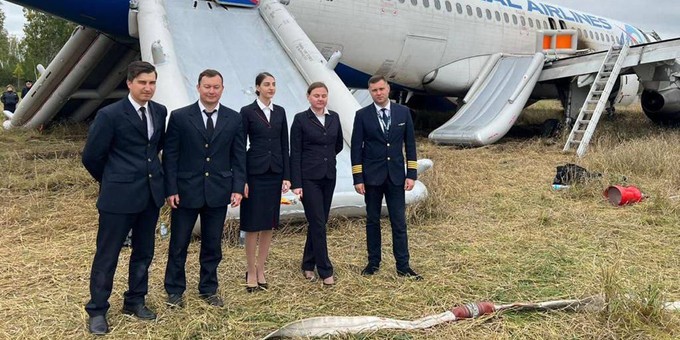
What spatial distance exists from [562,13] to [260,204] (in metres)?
14.5

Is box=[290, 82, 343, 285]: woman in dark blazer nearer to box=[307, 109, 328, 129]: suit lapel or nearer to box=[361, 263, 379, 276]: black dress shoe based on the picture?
box=[307, 109, 328, 129]: suit lapel

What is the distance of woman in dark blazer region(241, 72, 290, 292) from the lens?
3.76 metres

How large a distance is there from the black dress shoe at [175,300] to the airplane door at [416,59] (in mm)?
8692

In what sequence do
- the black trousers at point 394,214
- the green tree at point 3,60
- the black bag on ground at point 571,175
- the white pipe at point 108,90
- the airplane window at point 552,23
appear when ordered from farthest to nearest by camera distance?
the green tree at point 3,60 → the airplane window at point 552,23 → the white pipe at point 108,90 → the black bag on ground at point 571,175 → the black trousers at point 394,214

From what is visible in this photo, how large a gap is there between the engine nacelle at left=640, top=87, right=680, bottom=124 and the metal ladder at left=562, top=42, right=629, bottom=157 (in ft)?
3.84

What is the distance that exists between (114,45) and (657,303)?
948cm

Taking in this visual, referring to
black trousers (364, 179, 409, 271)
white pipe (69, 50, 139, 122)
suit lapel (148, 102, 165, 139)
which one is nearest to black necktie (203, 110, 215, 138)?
suit lapel (148, 102, 165, 139)

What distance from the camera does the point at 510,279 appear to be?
13.4ft

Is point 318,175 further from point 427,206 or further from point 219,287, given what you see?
point 427,206

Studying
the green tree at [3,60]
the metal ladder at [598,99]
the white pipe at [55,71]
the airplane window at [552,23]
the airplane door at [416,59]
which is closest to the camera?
the white pipe at [55,71]

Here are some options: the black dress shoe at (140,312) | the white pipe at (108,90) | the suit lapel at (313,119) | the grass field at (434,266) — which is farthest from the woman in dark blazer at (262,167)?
the white pipe at (108,90)

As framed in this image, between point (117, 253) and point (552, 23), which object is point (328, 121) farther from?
point (552, 23)

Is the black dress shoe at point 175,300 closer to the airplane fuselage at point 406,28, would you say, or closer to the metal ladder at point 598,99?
the airplane fuselage at point 406,28

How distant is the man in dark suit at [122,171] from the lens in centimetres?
304
